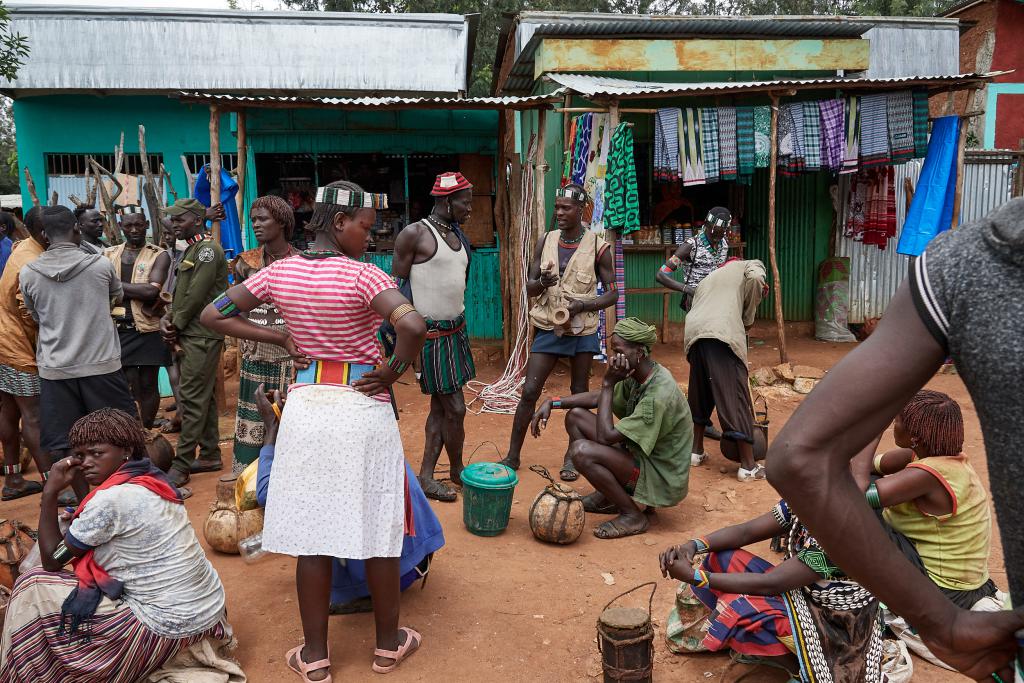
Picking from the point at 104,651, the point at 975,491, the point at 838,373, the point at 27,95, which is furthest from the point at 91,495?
the point at 27,95

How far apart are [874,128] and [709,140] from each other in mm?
1751

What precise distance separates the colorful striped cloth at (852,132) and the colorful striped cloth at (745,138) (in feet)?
3.25

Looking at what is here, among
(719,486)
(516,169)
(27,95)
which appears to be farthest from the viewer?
(27,95)

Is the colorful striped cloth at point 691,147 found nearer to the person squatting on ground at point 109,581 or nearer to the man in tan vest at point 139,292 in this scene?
the man in tan vest at point 139,292

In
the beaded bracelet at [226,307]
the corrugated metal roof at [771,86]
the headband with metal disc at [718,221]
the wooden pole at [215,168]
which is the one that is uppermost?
the corrugated metal roof at [771,86]

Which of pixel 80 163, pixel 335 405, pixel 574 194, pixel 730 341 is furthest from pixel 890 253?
pixel 80 163

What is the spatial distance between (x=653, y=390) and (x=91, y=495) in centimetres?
289

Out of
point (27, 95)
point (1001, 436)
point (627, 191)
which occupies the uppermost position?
point (27, 95)

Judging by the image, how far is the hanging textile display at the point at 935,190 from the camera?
27.2 feet

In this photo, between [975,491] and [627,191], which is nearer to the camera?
[975,491]

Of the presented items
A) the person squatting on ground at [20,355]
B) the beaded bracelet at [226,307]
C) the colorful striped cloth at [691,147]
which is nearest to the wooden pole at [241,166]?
the person squatting on ground at [20,355]

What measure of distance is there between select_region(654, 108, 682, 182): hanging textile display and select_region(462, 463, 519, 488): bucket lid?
4.73 m

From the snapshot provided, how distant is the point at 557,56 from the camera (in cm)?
929

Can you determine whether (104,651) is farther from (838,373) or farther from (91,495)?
(838,373)
